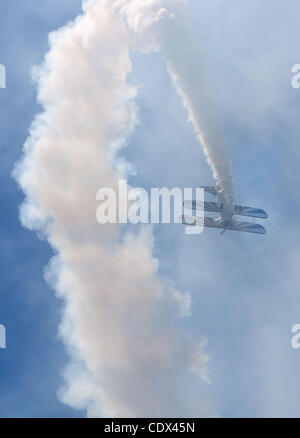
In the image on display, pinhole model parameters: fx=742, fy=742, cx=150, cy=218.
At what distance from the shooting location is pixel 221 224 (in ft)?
426

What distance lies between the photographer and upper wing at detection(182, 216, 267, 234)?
130 m

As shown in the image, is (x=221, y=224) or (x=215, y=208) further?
(x=221, y=224)

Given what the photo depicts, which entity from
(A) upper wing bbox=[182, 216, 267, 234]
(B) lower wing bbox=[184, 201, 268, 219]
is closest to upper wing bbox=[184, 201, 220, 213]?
(B) lower wing bbox=[184, 201, 268, 219]

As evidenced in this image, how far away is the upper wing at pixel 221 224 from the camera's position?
130375 mm

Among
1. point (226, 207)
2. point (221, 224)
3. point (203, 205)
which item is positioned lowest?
point (221, 224)

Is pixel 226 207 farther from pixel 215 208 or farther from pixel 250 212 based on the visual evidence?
pixel 250 212

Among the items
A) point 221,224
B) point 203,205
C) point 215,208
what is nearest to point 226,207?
point 215,208

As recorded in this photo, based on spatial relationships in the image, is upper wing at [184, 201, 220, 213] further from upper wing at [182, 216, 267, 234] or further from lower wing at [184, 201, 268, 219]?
upper wing at [182, 216, 267, 234]

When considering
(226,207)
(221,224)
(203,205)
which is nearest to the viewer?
(226,207)
